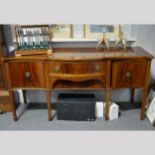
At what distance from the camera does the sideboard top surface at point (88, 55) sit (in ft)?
5.63

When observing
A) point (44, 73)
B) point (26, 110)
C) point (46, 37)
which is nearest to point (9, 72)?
point (44, 73)

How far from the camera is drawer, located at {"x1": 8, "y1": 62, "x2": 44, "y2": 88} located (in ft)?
5.84

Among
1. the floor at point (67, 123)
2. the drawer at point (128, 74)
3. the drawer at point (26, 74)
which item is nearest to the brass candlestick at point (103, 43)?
the drawer at point (128, 74)

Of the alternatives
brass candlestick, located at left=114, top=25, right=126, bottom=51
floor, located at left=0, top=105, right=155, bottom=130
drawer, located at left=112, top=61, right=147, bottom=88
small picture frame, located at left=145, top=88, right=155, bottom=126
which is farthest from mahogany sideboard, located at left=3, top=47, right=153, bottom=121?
floor, located at left=0, top=105, right=155, bottom=130

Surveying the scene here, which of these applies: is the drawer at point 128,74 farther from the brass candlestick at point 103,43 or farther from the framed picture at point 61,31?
the framed picture at point 61,31

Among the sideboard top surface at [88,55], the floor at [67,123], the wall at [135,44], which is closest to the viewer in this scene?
the sideboard top surface at [88,55]

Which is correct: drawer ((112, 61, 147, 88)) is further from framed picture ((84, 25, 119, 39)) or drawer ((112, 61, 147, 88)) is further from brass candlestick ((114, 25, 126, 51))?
framed picture ((84, 25, 119, 39))

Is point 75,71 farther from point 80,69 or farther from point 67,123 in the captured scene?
point 67,123

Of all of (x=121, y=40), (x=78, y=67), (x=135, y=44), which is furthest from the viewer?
(x=135, y=44)

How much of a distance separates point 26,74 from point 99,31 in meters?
0.90

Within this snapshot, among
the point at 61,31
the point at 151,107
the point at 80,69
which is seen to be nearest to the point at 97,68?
the point at 80,69

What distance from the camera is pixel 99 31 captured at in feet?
6.65

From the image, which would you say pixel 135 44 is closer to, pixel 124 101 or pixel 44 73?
pixel 124 101

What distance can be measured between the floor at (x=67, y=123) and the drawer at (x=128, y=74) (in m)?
0.43
